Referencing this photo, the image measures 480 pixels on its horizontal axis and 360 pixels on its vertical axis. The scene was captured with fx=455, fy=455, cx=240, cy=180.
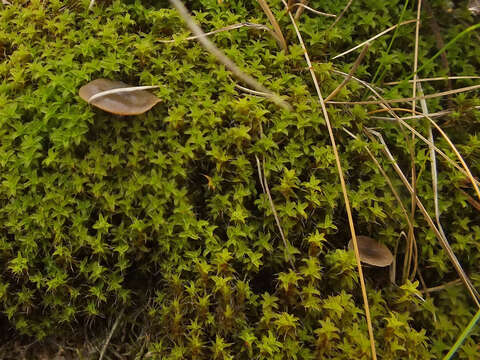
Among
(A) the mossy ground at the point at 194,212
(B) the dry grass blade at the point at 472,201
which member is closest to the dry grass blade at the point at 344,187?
(A) the mossy ground at the point at 194,212

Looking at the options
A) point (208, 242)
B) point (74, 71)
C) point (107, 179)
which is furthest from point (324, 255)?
point (74, 71)

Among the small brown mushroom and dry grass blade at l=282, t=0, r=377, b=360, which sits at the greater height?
the small brown mushroom

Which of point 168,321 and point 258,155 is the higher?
point 258,155

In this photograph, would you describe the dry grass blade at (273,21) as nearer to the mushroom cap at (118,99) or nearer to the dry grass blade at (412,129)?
the dry grass blade at (412,129)

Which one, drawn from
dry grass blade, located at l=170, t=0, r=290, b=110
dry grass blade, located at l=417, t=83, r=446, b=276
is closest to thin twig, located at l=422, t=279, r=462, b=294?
dry grass blade, located at l=417, t=83, r=446, b=276

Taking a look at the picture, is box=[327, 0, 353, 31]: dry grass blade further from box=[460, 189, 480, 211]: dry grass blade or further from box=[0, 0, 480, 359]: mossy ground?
box=[460, 189, 480, 211]: dry grass blade

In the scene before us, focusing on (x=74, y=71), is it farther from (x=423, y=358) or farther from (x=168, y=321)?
(x=423, y=358)
